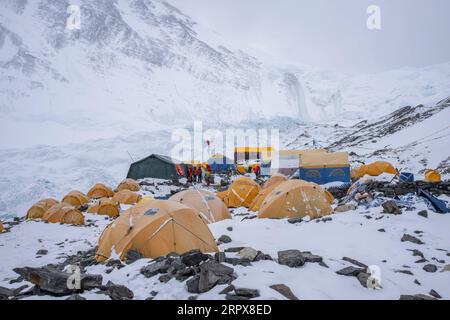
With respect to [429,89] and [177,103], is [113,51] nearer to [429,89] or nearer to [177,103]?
[177,103]

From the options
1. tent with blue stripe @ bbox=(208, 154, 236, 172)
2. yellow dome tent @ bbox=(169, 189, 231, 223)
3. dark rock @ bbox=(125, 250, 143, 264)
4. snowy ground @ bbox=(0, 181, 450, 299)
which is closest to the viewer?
snowy ground @ bbox=(0, 181, 450, 299)

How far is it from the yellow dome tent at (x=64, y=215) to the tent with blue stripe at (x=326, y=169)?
13.5m

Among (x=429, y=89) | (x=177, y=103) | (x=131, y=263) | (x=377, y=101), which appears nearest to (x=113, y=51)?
(x=177, y=103)

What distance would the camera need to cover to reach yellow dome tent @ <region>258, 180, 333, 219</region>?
37.9ft

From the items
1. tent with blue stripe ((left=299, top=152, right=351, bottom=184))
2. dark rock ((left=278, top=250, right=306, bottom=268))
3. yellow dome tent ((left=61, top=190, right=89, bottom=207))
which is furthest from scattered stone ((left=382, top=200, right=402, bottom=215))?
yellow dome tent ((left=61, top=190, right=89, bottom=207))

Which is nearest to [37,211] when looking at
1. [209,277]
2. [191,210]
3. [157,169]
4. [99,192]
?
[99,192]

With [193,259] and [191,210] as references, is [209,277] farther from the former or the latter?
[191,210]

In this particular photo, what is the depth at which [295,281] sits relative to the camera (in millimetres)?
5121

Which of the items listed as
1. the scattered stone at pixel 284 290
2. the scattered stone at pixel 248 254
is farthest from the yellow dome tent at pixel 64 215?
the scattered stone at pixel 284 290

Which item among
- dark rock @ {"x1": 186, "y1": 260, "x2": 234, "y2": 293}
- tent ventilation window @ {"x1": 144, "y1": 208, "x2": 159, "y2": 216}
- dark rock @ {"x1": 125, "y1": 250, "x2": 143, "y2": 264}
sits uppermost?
tent ventilation window @ {"x1": 144, "y1": 208, "x2": 159, "y2": 216}

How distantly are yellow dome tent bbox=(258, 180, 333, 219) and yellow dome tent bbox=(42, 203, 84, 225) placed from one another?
31.2 ft

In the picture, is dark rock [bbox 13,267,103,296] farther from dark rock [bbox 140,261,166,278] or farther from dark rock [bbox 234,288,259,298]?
dark rock [bbox 234,288,259,298]

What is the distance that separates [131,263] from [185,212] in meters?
1.88

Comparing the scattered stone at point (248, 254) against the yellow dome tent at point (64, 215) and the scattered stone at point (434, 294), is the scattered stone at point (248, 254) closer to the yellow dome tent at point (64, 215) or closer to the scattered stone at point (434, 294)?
the scattered stone at point (434, 294)
